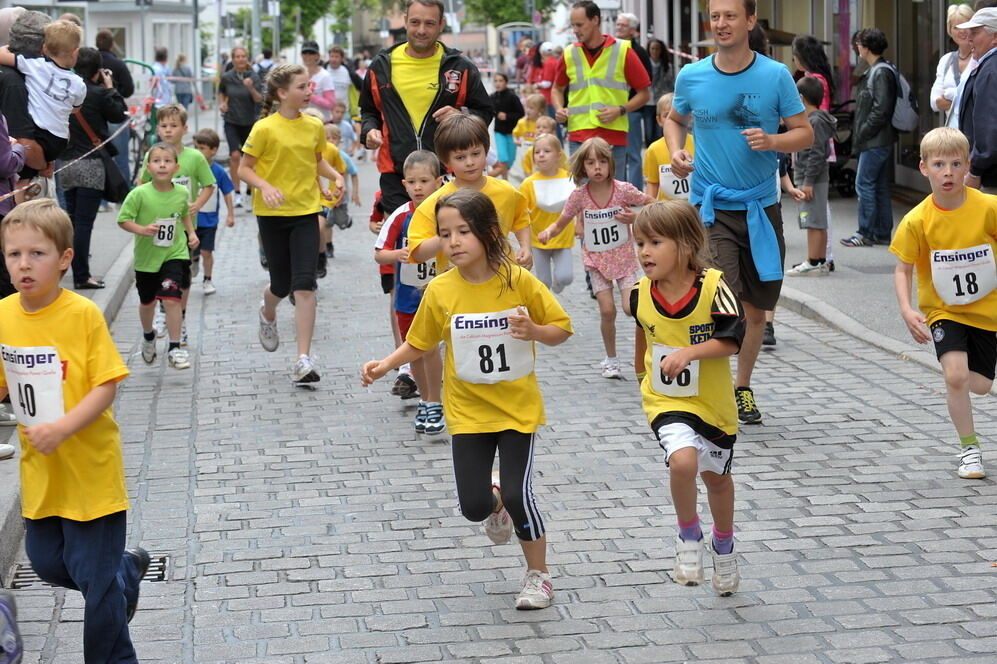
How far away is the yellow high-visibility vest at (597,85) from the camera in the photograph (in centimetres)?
1279

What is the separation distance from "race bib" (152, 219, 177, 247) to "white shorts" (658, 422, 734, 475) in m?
5.35

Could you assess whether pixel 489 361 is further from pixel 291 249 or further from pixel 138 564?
pixel 291 249

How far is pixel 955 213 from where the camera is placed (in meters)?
6.73

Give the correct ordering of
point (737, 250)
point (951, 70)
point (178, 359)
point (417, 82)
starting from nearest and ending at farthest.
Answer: point (737, 250) → point (417, 82) → point (178, 359) → point (951, 70)

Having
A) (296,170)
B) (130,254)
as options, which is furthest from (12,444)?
(130,254)

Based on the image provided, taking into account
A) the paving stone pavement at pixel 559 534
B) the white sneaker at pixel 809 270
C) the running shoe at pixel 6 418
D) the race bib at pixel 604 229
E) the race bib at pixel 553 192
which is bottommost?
the paving stone pavement at pixel 559 534

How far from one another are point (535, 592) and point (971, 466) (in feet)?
8.26

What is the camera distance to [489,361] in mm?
5305

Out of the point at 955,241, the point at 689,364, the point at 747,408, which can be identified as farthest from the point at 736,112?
the point at 689,364

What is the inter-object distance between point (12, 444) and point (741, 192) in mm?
3795

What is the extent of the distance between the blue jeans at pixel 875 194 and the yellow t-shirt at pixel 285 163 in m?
6.83

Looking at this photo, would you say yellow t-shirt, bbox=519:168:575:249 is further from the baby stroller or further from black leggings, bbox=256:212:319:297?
the baby stroller

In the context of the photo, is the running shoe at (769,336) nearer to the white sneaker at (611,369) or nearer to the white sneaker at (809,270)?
the white sneaker at (611,369)

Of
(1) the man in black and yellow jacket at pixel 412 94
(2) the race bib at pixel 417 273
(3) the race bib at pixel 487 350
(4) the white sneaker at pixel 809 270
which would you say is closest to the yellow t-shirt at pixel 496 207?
(2) the race bib at pixel 417 273
